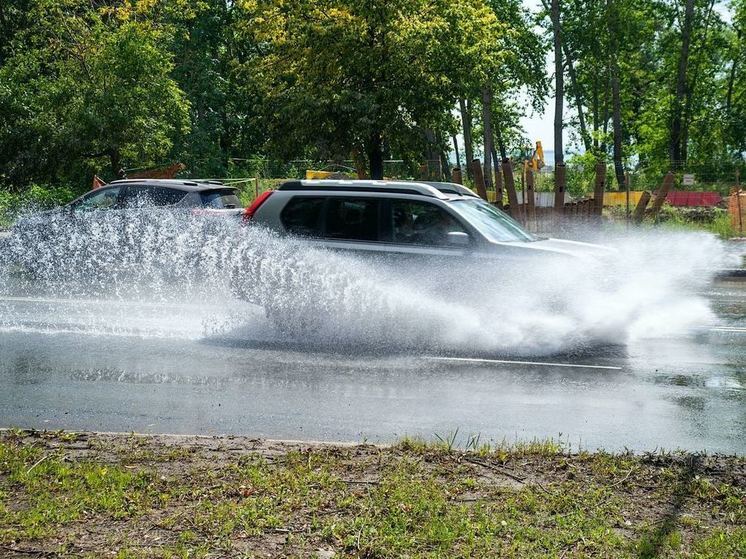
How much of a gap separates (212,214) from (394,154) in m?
10.2

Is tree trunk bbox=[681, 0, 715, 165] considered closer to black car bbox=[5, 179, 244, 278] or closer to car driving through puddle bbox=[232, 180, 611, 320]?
black car bbox=[5, 179, 244, 278]

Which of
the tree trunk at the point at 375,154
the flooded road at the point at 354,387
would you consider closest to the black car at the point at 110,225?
the flooded road at the point at 354,387

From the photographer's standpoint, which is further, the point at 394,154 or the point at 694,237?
the point at 394,154

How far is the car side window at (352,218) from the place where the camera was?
10977 mm

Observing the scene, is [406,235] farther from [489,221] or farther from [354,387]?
[354,387]

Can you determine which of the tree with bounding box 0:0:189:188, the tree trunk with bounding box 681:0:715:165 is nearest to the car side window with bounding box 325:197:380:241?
the tree with bounding box 0:0:189:188

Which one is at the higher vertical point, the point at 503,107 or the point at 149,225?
the point at 503,107

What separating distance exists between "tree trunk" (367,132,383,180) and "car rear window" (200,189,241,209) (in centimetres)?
669

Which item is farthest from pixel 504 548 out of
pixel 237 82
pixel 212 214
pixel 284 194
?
pixel 237 82

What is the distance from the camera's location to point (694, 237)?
2155cm

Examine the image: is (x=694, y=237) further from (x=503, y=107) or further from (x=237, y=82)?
(x=503, y=107)

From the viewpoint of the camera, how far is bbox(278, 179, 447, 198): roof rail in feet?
36.1

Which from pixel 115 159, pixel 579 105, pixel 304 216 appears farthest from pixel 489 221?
pixel 579 105

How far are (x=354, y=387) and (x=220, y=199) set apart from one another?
9.08 meters
